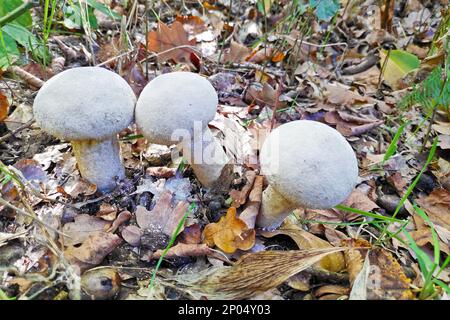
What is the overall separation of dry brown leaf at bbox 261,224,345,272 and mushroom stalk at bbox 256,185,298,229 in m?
0.05

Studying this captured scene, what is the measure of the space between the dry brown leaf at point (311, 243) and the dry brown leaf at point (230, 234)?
0.15 metres

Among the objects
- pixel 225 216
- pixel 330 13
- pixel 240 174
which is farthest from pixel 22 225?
pixel 330 13

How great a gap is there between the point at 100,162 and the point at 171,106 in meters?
0.60

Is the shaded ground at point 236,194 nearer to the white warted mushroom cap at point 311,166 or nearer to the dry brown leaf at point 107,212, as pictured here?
the dry brown leaf at point 107,212

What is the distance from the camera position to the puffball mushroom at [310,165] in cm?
151

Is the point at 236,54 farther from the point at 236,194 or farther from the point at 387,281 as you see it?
the point at 387,281

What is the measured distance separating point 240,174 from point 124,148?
82cm

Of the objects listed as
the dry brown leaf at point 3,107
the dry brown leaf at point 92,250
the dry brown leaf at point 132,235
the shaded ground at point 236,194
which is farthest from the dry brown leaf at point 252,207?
the dry brown leaf at point 3,107

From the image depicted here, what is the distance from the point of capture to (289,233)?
1901mm

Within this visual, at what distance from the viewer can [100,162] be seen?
1.97 meters

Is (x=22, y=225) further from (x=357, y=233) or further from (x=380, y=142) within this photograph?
(x=380, y=142)

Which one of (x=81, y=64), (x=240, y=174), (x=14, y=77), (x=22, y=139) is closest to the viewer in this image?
(x=240, y=174)

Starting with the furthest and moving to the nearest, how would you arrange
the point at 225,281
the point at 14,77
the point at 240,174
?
1. the point at 14,77
2. the point at 240,174
3. the point at 225,281

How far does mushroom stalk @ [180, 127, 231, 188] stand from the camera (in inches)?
76.3
